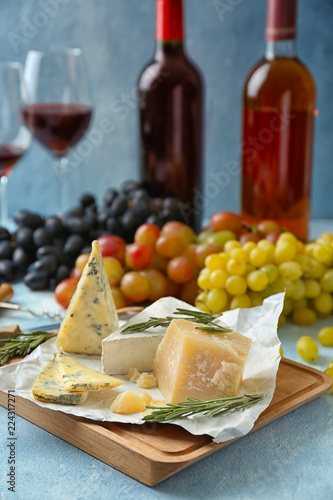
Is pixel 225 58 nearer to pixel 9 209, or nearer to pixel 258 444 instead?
pixel 9 209

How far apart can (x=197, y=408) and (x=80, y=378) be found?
14cm

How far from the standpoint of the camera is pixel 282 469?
25.9 inches

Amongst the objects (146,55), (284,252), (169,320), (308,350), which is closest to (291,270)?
(284,252)

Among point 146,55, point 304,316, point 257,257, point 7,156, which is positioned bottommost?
point 304,316

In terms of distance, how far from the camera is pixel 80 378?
2.38ft

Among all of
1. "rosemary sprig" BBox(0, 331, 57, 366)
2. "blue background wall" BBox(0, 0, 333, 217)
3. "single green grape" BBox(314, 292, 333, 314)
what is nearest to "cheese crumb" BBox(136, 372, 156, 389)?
"rosemary sprig" BBox(0, 331, 57, 366)

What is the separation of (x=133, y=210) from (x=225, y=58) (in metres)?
0.56

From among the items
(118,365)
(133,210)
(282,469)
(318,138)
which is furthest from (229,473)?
(318,138)

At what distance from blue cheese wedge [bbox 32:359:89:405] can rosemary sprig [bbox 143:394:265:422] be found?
0.28 feet

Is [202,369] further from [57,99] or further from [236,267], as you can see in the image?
[57,99]

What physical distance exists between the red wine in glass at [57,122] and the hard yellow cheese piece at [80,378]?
0.70 m

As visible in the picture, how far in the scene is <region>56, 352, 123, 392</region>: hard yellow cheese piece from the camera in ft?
2.31

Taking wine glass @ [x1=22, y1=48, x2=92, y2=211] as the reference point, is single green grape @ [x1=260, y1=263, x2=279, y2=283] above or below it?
below

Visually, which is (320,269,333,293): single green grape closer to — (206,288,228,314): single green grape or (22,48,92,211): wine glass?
(206,288,228,314): single green grape
